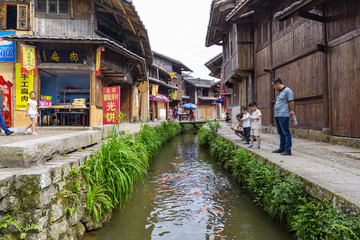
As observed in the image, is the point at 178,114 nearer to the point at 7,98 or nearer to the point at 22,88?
the point at 22,88

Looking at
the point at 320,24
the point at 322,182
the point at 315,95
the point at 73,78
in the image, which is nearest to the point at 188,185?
the point at 322,182

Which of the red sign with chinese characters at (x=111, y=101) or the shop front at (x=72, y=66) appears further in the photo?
the shop front at (x=72, y=66)

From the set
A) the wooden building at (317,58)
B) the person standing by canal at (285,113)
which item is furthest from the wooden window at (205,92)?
the person standing by canal at (285,113)

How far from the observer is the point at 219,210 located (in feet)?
11.8

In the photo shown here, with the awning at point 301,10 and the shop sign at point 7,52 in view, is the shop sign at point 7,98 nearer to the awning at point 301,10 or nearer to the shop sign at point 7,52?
the shop sign at point 7,52

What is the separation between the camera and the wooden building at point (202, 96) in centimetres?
3372

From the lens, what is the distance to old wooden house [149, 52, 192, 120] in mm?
22688

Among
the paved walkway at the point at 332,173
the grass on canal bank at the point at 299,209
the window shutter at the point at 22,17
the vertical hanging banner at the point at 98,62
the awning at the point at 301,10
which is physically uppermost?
the window shutter at the point at 22,17

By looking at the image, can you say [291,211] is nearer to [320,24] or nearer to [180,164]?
[180,164]

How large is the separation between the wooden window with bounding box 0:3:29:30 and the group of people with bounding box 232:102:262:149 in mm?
9514

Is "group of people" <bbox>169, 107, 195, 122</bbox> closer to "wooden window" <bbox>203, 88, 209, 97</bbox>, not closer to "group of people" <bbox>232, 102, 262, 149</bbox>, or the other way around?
"wooden window" <bbox>203, 88, 209, 97</bbox>

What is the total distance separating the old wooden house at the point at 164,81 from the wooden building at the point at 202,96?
11.7 feet

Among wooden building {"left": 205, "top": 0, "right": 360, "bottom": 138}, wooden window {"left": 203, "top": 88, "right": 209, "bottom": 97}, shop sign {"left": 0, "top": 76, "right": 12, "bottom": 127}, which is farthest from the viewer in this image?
wooden window {"left": 203, "top": 88, "right": 209, "bottom": 97}

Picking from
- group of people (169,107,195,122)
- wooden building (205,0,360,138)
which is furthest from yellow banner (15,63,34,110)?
group of people (169,107,195,122)
